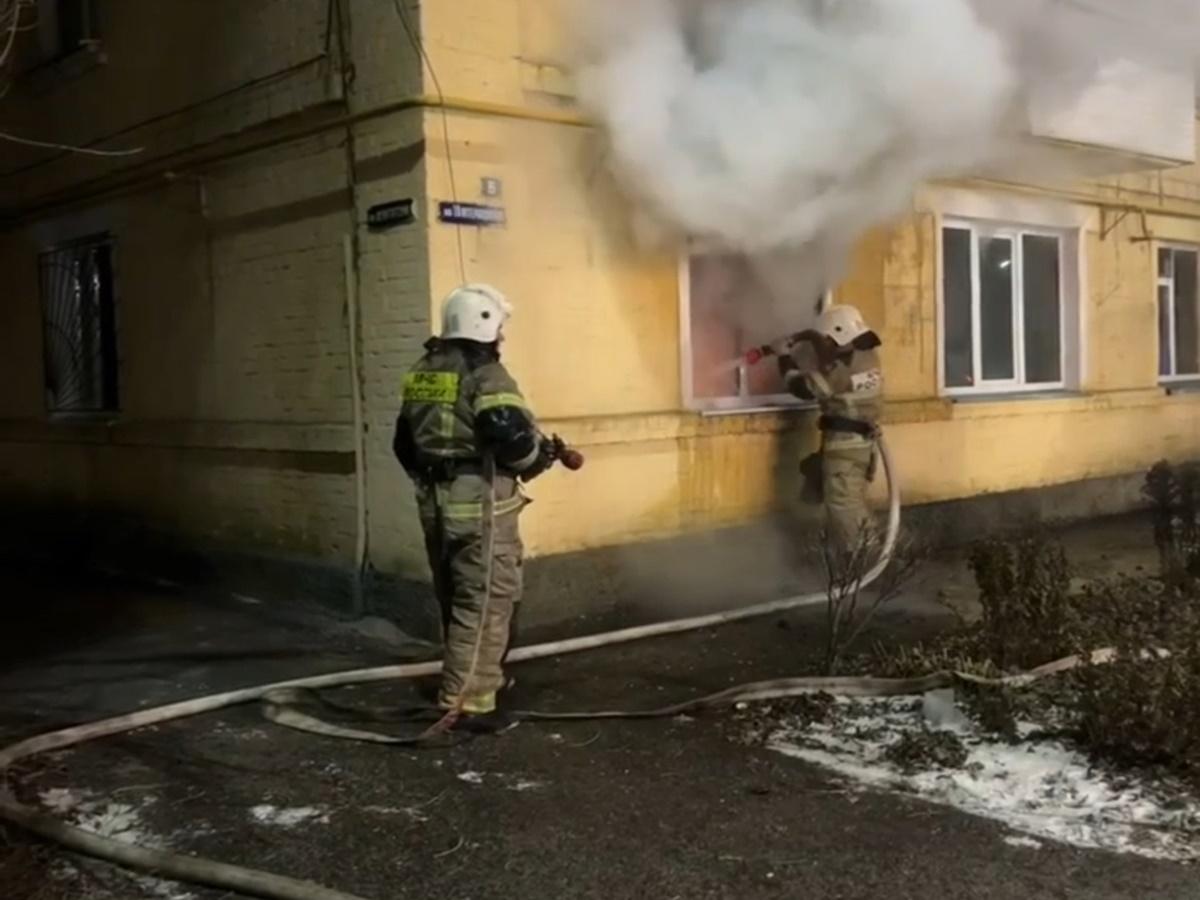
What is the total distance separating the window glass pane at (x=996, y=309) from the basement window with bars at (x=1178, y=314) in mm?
2505

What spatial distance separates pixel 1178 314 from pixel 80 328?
405 inches

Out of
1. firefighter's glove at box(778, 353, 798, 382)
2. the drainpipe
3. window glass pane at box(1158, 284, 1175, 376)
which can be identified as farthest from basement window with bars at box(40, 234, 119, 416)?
window glass pane at box(1158, 284, 1175, 376)

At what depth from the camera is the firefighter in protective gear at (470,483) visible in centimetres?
544

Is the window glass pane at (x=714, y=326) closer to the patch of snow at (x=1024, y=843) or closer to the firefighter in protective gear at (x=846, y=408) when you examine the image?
the firefighter in protective gear at (x=846, y=408)

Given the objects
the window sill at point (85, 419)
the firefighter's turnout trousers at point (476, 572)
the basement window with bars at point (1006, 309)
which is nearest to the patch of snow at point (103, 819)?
the firefighter's turnout trousers at point (476, 572)

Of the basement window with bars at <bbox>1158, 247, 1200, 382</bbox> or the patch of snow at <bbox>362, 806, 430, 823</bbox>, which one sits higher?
the basement window with bars at <bbox>1158, 247, 1200, 382</bbox>

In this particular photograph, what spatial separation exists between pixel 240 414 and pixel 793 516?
3734 mm

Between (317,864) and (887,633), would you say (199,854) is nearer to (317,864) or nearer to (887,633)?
(317,864)

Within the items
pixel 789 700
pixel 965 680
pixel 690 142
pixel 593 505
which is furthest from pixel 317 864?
pixel 690 142

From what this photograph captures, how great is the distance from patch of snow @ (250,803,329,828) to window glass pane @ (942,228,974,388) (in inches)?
278

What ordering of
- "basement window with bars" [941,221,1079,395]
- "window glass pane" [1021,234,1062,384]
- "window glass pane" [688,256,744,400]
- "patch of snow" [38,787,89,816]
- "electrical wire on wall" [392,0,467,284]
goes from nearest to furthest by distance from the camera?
"patch of snow" [38,787,89,816] < "electrical wire on wall" [392,0,467,284] < "window glass pane" [688,256,744,400] < "basement window with bars" [941,221,1079,395] < "window glass pane" [1021,234,1062,384]

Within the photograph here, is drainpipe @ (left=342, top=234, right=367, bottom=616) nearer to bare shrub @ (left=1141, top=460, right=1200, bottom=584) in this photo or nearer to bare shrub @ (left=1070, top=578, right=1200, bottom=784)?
bare shrub @ (left=1070, top=578, right=1200, bottom=784)

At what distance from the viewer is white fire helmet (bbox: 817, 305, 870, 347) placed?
26.7 feet

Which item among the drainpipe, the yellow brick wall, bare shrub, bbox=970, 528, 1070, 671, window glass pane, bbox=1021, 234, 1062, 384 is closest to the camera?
bare shrub, bbox=970, 528, 1070, 671
